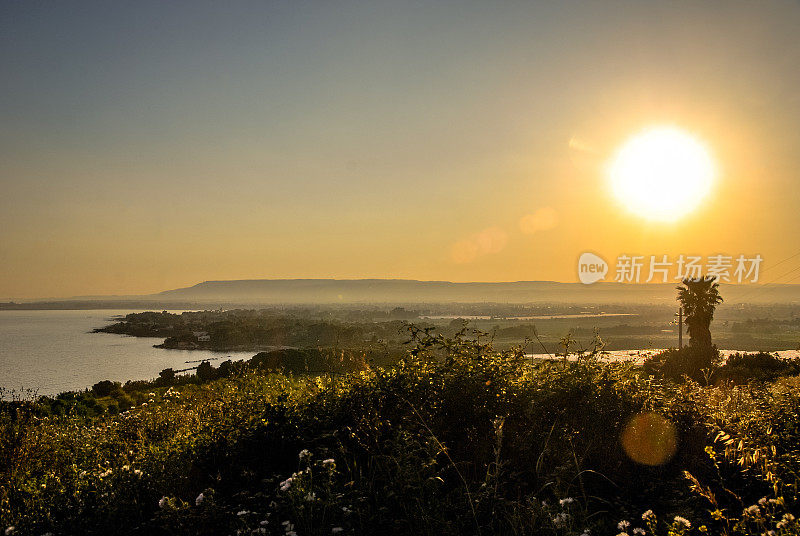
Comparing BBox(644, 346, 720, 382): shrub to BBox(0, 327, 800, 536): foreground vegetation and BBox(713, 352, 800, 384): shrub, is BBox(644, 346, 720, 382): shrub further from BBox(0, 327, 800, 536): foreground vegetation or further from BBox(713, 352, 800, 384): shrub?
BBox(0, 327, 800, 536): foreground vegetation

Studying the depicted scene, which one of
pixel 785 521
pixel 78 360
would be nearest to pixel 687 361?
pixel 785 521

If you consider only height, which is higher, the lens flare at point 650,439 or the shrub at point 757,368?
the lens flare at point 650,439

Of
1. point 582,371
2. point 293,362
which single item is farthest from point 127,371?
point 582,371

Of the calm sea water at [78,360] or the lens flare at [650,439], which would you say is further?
the calm sea water at [78,360]

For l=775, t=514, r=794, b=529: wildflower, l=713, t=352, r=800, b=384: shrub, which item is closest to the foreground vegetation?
l=775, t=514, r=794, b=529: wildflower

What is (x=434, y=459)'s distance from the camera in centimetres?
466

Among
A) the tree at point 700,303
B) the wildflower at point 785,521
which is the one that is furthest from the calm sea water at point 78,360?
the tree at point 700,303

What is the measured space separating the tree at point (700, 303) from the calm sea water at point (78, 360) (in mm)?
43363

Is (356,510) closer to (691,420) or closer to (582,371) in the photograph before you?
(582,371)

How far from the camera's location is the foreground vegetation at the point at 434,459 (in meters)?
4.27

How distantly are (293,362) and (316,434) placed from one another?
24.9 metres

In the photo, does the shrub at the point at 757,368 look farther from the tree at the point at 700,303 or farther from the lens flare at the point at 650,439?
the lens flare at the point at 650,439

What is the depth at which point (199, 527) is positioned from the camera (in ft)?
13.8

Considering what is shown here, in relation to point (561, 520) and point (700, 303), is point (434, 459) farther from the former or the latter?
point (700, 303)
